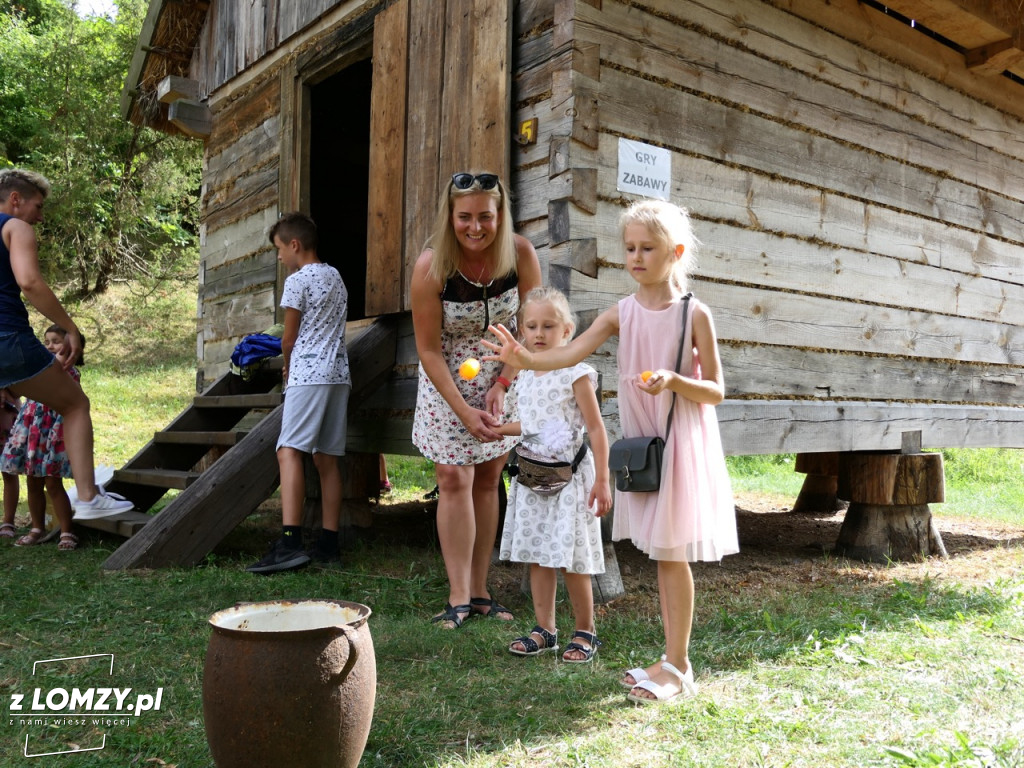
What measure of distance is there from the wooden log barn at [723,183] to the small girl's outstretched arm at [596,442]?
2.96 ft

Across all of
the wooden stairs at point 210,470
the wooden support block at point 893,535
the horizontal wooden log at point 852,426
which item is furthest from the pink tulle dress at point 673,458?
the wooden support block at point 893,535

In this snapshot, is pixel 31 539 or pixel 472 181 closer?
pixel 472 181

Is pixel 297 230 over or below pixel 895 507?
over

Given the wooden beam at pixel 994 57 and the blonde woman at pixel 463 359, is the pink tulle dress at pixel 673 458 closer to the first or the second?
→ the blonde woman at pixel 463 359

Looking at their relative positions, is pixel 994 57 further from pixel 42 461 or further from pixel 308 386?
pixel 42 461

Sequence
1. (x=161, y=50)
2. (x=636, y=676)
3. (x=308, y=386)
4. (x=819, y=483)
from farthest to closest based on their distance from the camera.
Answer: (x=819, y=483) < (x=161, y=50) < (x=308, y=386) < (x=636, y=676)

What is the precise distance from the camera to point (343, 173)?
8406 millimetres

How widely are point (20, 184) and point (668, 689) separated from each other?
434 centimetres

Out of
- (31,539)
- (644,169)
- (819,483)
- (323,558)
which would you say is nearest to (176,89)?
(31,539)

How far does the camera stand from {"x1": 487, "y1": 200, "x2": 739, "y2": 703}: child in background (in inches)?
107

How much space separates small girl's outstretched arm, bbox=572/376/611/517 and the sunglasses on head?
35.3 inches

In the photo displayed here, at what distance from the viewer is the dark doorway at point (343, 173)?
26.1ft

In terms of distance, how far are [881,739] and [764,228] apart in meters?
3.17

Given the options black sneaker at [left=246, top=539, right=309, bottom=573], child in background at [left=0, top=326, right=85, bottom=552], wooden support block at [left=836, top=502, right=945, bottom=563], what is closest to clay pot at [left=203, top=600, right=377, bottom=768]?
black sneaker at [left=246, top=539, right=309, bottom=573]
